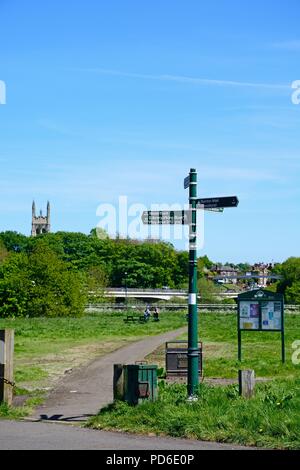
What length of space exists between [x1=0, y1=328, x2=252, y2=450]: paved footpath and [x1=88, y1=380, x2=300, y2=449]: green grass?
0.33 m

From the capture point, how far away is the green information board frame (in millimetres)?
24234

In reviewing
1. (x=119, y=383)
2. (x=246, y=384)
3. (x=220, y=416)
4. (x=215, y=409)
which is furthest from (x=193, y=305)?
(x=220, y=416)

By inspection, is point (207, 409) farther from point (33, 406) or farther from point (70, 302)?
point (70, 302)

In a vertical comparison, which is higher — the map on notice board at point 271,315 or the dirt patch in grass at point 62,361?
the map on notice board at point 271,315

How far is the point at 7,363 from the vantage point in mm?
14805

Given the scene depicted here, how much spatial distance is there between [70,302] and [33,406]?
5624cm

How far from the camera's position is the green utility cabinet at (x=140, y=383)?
43.2 ft

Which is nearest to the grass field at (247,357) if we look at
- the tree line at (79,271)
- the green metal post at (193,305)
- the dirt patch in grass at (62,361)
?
the dirt patch in grass at (62,361)

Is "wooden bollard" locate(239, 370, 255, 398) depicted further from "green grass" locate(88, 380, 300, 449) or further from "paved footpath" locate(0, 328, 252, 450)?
"paved footpath" locate(0, 328, 252, 450)

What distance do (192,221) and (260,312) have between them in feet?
36.5

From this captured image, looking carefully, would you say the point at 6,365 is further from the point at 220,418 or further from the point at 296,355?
the point at 296,355

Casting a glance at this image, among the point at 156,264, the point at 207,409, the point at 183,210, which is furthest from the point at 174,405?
the point at 156,264

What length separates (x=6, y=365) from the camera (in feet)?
48.5

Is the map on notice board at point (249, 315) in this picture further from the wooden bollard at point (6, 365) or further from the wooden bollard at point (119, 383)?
the wooden bollard at point (119, 383)
